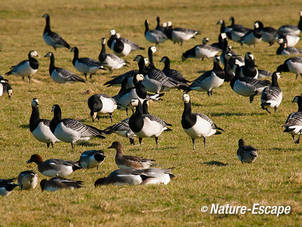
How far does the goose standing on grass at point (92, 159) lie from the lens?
1366cm

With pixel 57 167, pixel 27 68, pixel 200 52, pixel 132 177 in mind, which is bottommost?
pixel 132 177

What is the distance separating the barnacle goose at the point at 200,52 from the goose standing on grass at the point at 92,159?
1843 cm

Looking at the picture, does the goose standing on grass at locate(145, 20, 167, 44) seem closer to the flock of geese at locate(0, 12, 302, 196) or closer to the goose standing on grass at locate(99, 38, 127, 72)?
the flock of geese at locate(0, 12, 302, 196)

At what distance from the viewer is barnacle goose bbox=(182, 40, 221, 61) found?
3137 cm

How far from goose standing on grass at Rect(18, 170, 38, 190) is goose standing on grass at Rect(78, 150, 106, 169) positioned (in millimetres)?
1668

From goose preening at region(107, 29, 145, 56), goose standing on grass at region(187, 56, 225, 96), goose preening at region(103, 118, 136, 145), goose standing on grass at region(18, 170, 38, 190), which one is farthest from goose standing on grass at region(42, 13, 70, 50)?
goose standing on grass at region(18, 170, 38, 190)

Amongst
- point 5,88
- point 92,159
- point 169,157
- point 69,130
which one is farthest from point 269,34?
point 92,159

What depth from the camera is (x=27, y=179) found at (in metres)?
12.3

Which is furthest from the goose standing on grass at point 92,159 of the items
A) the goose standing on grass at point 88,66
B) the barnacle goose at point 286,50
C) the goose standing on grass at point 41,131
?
the barnacle goose at point 286,50

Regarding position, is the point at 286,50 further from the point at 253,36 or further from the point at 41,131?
the point at 41,131

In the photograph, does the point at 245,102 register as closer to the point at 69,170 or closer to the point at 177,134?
the point at 177,134

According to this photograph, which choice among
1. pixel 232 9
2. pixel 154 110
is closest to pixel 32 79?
pixel 154 110

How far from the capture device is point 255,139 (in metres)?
18.1

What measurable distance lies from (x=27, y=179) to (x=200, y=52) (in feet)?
67.7
